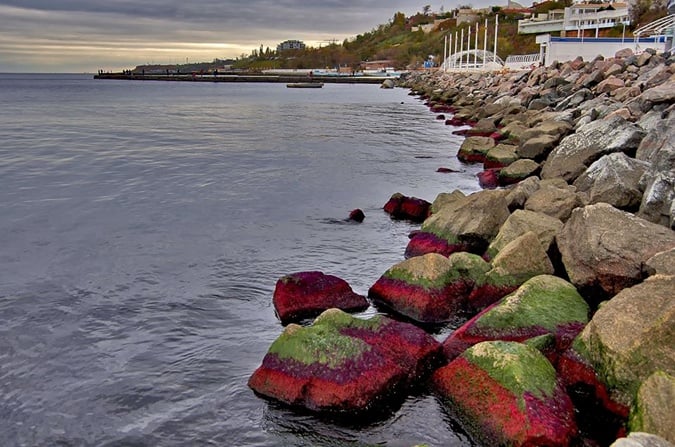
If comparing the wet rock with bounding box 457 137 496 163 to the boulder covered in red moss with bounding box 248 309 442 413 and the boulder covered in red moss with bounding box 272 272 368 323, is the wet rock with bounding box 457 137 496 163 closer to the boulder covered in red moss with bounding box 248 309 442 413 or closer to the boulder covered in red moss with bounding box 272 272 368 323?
the boulder covered in red moss with bounding box 272 272 368 323

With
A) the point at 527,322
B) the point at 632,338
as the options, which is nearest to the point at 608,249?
the point at 527,322

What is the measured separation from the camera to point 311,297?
9523 mm

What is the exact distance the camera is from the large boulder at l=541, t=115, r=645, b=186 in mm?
14516

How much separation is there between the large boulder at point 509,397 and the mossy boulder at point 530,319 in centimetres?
91

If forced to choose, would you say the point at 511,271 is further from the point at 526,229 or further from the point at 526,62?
the point at 526,62

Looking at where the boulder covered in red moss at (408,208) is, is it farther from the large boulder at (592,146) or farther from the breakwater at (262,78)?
the breakwater at (262,78)

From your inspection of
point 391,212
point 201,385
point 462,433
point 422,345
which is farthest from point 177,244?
point 462,433

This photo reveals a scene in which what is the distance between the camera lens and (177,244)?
555 inches

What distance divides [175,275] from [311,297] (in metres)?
3.62

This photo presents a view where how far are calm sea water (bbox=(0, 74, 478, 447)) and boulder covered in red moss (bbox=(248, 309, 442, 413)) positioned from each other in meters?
0.23

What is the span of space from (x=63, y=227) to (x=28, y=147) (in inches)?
725

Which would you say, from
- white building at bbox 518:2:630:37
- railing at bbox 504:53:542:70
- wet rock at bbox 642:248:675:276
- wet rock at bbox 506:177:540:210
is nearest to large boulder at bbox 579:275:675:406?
wet rock at bbox 642:248:675:276

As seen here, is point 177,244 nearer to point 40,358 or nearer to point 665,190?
point 40,358

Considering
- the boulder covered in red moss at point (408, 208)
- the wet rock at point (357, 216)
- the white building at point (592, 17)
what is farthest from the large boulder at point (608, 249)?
the white building at point (592, 17)
